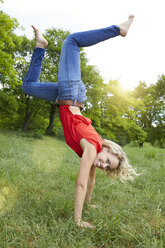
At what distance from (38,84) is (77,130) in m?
1.10

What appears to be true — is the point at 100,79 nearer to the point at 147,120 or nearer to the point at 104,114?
the point at 104,114

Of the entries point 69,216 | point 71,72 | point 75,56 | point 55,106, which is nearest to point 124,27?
point 75,56

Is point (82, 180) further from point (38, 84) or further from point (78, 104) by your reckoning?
point (38, 84)

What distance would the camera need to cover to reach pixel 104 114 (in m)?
20.7

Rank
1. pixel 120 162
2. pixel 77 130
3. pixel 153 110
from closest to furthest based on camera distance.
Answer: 1. pixel 77 130
2. pixel 120 162
3. pixel 153 110

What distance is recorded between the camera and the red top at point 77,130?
269 cm

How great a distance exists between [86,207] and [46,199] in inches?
24.3

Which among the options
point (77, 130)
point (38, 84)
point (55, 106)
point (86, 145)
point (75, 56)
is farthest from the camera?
point (55, 106)

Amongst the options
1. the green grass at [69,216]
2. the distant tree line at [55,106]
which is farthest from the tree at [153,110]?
the green grass at [69,216]

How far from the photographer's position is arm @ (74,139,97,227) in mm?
2416

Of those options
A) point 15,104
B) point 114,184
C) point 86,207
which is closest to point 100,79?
point 15,104

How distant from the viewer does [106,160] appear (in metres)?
2.78

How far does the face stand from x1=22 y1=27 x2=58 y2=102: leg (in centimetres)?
119

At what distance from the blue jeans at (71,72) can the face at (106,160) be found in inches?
34.1
